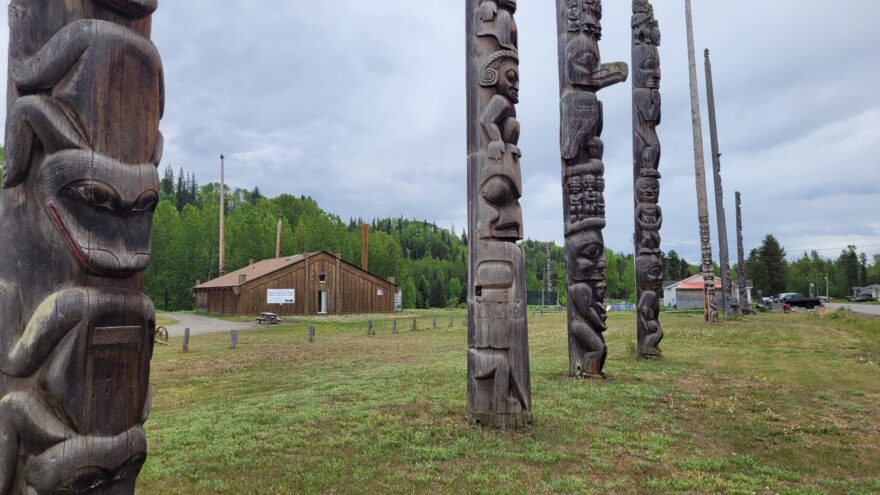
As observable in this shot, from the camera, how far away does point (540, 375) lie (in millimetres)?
10516

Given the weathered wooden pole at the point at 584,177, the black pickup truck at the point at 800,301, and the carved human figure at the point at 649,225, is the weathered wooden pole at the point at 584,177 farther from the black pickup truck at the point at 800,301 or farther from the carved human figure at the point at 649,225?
the black pickup truck at the point at 800,301

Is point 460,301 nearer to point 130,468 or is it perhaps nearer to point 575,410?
point 575,410

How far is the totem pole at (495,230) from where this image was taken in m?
6.58

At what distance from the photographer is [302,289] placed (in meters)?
37.7

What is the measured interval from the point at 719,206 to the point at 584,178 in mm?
21343

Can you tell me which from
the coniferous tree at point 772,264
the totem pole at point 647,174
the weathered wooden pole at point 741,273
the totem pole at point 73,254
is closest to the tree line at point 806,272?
the coniferous tree at point 772,264

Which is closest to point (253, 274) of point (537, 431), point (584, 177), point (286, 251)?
point (286, 251)

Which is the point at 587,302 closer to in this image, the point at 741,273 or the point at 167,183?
the point at 741,273

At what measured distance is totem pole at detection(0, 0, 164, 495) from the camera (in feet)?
8.02

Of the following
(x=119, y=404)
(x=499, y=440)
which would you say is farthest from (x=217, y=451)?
(x=119, y=404)

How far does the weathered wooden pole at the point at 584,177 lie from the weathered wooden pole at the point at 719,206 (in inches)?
820

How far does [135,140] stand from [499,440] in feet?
16.0

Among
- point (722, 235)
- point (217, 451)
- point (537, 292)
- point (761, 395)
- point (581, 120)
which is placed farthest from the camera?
point (537, 292)

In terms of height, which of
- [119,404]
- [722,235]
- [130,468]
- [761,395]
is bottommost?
[761,395]
